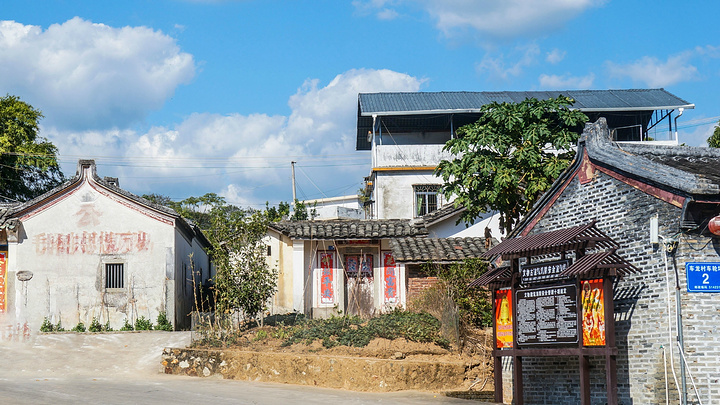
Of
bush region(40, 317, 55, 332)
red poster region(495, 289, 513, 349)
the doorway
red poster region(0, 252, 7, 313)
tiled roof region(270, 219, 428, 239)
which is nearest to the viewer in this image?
red poster region(495, 289, 513, 349)

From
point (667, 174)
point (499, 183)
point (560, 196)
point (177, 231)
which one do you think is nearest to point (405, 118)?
point (177, 231)

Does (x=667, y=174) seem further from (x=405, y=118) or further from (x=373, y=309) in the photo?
(x=405, y=118)

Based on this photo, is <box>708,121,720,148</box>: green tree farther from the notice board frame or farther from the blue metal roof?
the notice board frame

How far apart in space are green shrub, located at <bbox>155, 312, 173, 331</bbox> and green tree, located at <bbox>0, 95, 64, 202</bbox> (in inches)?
612

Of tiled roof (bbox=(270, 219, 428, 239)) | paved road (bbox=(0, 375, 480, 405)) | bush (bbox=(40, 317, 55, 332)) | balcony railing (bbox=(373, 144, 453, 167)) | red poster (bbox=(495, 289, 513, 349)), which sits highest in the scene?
balcony railing (bbox=(373, 144, 453, 167))

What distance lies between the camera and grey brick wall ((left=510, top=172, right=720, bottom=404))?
10219mm

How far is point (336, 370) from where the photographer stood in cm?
1470

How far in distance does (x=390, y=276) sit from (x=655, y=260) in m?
14.5

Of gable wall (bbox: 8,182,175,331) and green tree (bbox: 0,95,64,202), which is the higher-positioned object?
green tree (bbox: 0,95,64,202)

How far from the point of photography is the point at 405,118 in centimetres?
3169

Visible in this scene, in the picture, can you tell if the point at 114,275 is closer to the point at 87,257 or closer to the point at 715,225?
the point at 87,257

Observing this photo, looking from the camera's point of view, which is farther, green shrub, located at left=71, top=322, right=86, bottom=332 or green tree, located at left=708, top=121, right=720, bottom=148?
green tree, located at left=708, top=121, right=720, bottom=148

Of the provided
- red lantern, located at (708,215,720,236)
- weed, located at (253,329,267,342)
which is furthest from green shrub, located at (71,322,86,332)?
red lantern, located at (708,215,720,236)

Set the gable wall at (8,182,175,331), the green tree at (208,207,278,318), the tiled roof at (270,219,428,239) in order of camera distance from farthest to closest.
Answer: the tiled roof at (270,219,428,239) → the gable wall at (8,182,175,331) → the green tree at (208,207,278,318)
